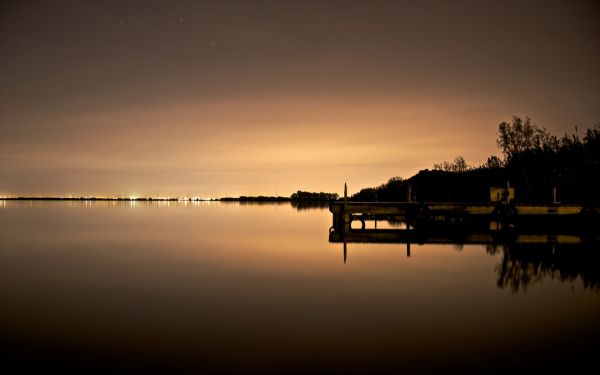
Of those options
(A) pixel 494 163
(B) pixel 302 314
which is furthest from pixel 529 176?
(B) pixel 302 314

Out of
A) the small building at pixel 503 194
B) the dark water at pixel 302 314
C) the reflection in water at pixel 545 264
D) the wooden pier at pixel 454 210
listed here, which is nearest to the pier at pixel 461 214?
the wooden pier at pixel 454 210

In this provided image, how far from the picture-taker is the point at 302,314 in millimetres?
12758

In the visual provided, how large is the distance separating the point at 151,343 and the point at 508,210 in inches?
1233

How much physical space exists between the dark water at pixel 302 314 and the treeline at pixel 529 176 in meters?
21.3

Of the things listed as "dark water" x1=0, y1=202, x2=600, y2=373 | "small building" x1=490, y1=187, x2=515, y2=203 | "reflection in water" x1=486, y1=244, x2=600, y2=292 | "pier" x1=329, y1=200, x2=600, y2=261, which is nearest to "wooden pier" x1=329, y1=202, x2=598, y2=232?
"pier" x1=329, y1=200, x2=600, y2=261

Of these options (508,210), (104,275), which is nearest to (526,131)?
(508,210)

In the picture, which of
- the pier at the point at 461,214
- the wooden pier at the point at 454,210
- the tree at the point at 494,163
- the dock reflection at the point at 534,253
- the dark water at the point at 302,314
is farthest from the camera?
the tree at the point at 494,163

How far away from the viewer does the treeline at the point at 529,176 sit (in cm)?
4359

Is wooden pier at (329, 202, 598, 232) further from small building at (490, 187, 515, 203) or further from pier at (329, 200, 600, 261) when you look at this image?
small building at (490, 187, 515, 203)

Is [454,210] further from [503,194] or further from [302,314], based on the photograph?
[302,314]

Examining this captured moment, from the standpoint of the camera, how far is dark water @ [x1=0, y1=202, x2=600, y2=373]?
29.8ft

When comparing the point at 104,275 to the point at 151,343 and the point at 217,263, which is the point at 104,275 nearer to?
the point at 217,263

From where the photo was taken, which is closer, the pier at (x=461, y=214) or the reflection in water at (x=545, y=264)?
the reflection in water at (x=545, y=264)

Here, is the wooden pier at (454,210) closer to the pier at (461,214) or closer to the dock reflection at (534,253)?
the pier at (461,214)
